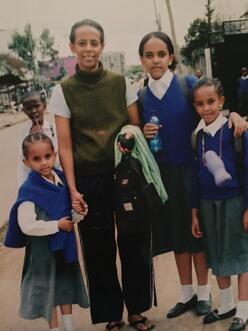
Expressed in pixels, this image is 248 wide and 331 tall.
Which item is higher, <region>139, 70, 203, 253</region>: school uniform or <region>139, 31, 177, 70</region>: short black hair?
<region>139, 31, 177, 70</region>: short black hair

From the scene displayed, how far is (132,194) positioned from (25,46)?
1.73m

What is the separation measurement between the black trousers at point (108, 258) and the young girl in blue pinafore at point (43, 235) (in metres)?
0.11

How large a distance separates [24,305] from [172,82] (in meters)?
1.13

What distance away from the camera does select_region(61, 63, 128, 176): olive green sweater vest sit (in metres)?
1.93

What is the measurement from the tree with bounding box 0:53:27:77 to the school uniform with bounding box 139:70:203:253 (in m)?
1.62

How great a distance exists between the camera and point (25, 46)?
322 centimetres

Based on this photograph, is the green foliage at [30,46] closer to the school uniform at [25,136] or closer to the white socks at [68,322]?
the school uniform at [25,136]

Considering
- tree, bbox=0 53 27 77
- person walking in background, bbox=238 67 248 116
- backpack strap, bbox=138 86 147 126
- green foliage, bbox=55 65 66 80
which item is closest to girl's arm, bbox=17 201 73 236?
backpack strap, bbox=138 86 147 126

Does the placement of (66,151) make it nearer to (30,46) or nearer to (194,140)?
(194,140)

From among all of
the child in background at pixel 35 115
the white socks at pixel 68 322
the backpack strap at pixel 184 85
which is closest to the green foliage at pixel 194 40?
the child in background at pixel 35 115

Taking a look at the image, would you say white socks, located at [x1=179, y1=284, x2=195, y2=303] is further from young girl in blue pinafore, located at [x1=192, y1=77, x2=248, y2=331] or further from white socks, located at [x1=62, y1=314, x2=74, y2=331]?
white socks, located at [x1=62, y1=314, x2=74, y2=331]

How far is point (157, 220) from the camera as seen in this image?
2121 mm

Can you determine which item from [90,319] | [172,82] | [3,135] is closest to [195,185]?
[172,82]

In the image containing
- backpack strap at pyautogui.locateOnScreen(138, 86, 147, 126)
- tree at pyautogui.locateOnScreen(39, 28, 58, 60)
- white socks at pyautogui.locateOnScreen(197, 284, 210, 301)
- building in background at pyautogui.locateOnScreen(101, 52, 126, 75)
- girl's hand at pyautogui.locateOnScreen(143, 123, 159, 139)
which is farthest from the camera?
tree at pyautogui.locateOnScreen(39, 28, 58, 60)
